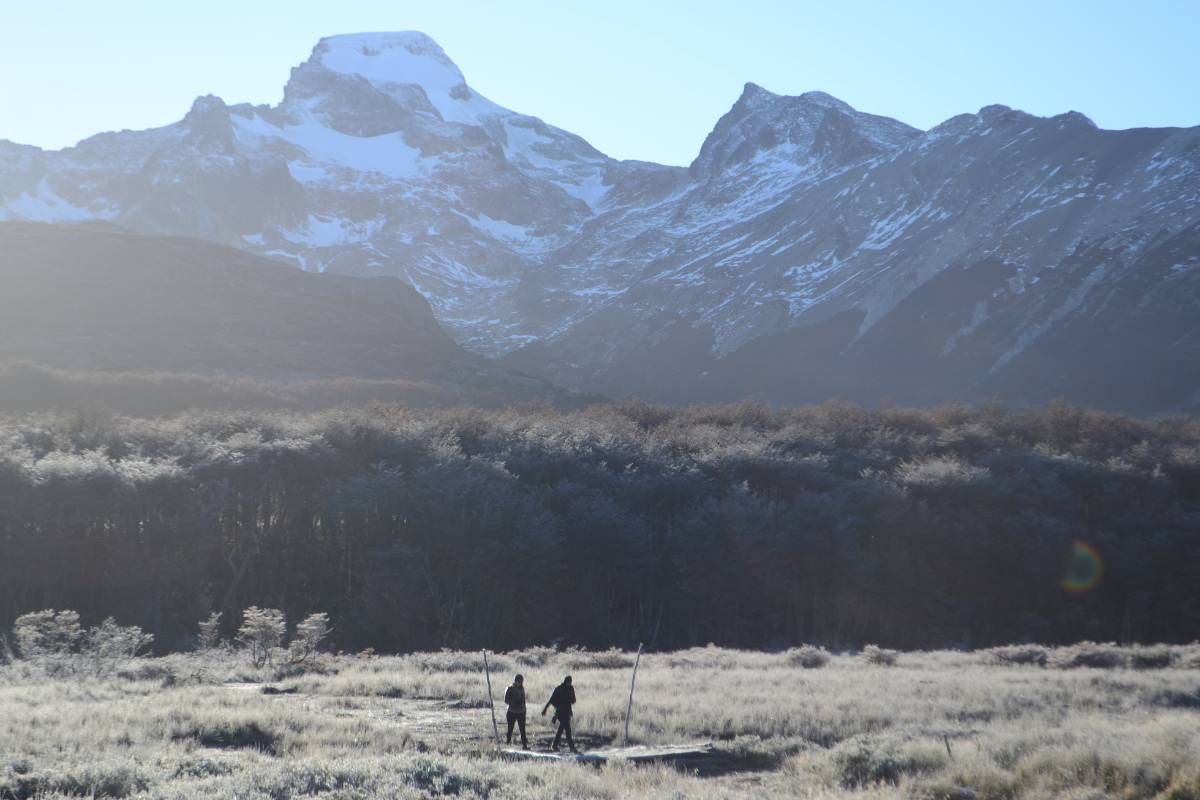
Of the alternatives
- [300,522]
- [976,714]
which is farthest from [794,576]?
[976,714]

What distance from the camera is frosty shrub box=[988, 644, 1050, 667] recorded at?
105ft

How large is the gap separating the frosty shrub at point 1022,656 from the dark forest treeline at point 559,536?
50.1 ft

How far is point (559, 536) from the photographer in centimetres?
5303

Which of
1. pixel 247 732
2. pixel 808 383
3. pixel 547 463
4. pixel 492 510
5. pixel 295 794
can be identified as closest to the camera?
pixel 295 794

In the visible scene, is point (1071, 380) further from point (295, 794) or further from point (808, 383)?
point (295, 794)

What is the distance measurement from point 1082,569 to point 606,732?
45073 mm

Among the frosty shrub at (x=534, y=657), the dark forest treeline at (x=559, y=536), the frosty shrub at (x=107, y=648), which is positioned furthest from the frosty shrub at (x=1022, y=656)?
the frosty shrub at (x=107, y=648)

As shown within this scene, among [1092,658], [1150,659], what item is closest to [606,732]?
[1092,658]

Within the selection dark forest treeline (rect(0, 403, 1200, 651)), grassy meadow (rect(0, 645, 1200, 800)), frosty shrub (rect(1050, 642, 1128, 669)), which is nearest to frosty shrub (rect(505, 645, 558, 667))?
grassy meadow (rect(0, 645, 1200, 800))

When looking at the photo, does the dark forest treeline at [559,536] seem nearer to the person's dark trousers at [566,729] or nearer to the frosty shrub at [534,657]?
the frosty shrub at [534,657]

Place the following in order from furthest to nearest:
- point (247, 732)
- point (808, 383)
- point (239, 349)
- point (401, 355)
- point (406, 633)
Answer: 1. point (808, 383)
2. point (401, 355)
3. point (239, 349)
4. point (406, 633)
5. point (247, 732)

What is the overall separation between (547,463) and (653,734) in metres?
41.6

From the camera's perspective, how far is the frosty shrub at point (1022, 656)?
3209cm

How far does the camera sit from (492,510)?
5247 centimetres
